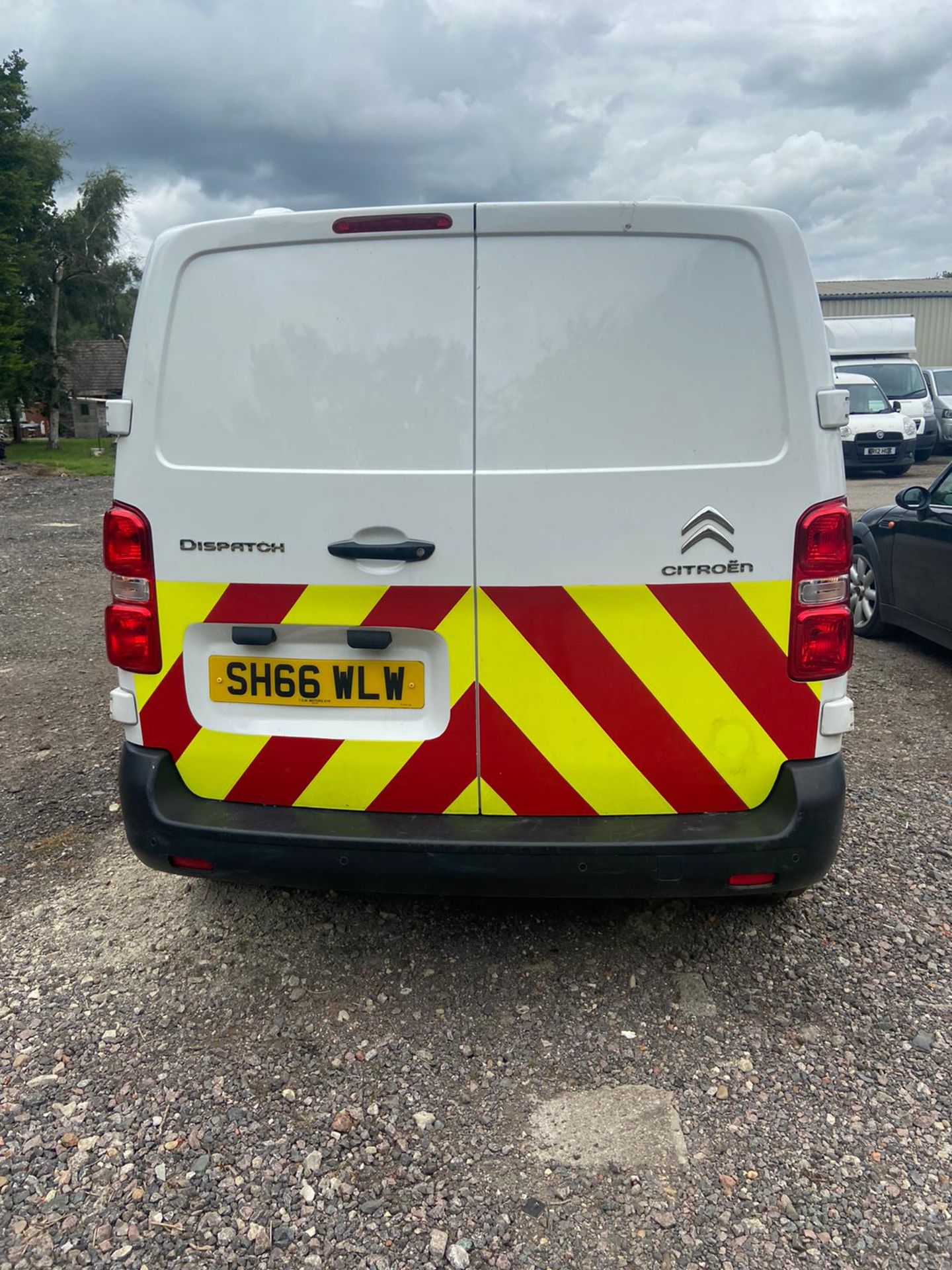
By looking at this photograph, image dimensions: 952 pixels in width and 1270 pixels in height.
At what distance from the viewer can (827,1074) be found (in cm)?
251

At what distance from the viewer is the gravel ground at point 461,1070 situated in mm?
2057

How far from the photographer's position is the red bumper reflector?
2.46 meters

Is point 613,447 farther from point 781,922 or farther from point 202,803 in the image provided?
point 781,922

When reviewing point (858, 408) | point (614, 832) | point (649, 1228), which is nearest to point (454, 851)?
point (614, 832)

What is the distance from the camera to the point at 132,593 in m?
2.70

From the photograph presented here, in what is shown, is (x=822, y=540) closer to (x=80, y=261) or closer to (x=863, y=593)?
(x=863, y=593)

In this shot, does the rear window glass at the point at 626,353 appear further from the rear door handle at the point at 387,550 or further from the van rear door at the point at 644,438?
the rear door handle at the point at 387,550

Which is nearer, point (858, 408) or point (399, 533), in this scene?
point (399, 533)

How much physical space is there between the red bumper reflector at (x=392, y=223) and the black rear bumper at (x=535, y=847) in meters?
1.59

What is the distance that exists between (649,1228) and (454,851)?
97 centimetres

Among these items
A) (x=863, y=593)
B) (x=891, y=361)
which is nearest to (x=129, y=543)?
(x=863, y=593)

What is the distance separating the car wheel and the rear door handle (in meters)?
5.01

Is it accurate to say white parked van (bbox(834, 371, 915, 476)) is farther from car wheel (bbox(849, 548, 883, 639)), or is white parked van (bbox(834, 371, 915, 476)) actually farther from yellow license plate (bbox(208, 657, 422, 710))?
yellow license plate (bbox(208, 657, 422, 710))

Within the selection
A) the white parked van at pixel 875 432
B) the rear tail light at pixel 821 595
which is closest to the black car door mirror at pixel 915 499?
the rear tail light at pixel 821 595
